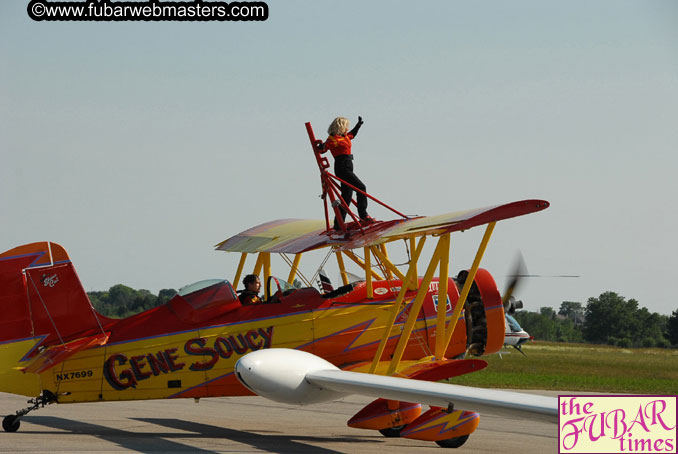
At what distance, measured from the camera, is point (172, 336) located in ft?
37.7

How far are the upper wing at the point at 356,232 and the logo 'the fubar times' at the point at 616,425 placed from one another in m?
2.86

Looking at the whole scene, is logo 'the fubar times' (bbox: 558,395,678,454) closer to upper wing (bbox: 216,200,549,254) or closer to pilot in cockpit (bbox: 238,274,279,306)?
upper wing (bbox: 216,200,549,254)

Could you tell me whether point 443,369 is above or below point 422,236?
below

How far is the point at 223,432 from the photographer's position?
41.9 feet

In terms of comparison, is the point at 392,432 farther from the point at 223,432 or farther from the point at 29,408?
the point at 29,408

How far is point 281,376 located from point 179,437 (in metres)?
2.83

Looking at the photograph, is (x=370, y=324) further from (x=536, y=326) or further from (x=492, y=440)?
(x=536, y=326)

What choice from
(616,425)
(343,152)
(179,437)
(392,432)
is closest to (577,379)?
(392,432)

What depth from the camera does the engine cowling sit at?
9.79 meters

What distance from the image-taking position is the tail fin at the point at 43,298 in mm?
11391

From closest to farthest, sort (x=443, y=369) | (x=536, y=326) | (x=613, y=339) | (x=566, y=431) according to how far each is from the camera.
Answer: (x=566, y=431)
(x=443, y=369)
(x=613, y=339)
(x=536, y=326)

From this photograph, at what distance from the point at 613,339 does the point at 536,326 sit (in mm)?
18331

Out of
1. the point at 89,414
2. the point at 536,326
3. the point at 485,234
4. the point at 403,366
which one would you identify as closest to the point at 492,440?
the point at 403,366

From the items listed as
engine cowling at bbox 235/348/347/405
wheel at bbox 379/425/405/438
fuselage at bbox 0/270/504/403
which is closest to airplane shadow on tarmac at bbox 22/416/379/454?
wheel at bbox 379/425/405/438
